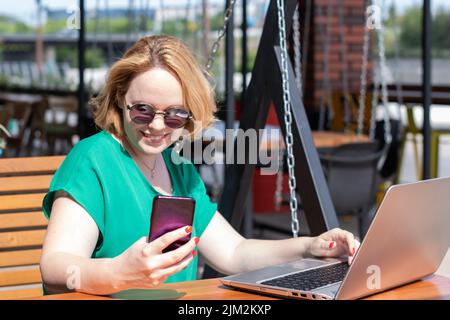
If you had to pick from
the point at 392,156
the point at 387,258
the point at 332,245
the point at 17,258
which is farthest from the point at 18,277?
the point at 392,156

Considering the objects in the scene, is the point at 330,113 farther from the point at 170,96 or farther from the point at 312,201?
the point at 170,96

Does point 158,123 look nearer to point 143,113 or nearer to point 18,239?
point 143,113

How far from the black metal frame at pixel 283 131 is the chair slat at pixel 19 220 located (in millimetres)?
781

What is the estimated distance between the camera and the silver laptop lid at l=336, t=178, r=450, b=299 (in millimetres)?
1601

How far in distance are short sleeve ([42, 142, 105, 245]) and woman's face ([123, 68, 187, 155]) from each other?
127 millimetres

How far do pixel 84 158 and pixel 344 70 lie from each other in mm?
6907

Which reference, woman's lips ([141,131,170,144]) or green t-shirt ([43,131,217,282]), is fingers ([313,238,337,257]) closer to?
green t-shirt ([43,131,217,282])

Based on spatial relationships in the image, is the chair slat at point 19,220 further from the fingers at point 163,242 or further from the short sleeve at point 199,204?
the fingers at point 163,242

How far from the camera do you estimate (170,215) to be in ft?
5.08

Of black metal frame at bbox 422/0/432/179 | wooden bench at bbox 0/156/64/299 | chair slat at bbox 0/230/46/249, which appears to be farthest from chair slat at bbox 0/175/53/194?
black metal frame at bbox 422/0/432/179

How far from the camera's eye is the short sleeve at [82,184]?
182 cm

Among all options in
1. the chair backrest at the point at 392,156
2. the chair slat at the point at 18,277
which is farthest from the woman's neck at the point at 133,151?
the chair backrest at the point at 392,156

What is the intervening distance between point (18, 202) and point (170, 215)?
113 cm

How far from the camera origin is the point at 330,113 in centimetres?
801
